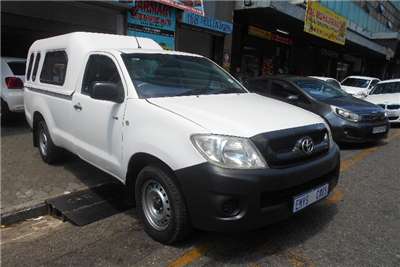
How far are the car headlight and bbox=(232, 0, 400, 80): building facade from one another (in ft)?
41.1

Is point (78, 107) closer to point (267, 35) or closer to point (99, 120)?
point (99, 120)

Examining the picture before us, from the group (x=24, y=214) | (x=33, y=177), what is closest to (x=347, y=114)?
(x=33, y=177)

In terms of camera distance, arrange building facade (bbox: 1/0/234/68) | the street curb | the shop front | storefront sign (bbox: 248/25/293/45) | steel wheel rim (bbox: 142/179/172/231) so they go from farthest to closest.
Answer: storefront sign (bbox: 248/25/293/45)
the shop front
building facade (bbox: 1/0/234/68)
the street curb
steel wheel rim (bbox: 142/179/172/231)

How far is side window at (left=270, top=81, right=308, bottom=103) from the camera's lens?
8086 millimetres

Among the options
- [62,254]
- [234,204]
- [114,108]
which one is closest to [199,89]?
[114,108]

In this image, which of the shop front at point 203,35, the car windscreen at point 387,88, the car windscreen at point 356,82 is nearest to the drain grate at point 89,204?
the shop front at point 203,35

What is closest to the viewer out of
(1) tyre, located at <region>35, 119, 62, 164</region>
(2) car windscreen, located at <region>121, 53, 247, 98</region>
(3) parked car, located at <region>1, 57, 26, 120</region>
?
(2) car windscreen, located at <region>121, 53, 247, 98</region>

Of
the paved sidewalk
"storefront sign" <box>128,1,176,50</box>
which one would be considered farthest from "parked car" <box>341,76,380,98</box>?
the paved sidewalk

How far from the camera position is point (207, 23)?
13844mm

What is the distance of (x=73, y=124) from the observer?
4844mm

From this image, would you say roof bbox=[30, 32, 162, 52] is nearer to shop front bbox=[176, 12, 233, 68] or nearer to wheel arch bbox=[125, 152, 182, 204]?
wheel arch bbox=[125, 152, 182, 204]

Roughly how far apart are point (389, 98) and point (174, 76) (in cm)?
887

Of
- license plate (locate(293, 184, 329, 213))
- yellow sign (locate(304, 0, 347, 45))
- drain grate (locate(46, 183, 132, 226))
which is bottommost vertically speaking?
drain grate (locate(46, 183, 132, 226))

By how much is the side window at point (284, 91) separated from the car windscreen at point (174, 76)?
11.9 ft
